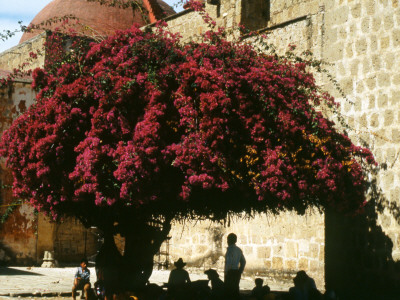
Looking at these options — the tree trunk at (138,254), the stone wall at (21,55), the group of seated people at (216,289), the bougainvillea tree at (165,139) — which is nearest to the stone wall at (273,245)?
the tree trunk at (138,254)

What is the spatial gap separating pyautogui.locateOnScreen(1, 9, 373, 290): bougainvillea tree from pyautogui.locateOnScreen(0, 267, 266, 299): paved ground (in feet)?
11.3

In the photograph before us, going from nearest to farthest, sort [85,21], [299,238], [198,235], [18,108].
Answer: [299,238]
[198,235]
[18,108]
[85,21]

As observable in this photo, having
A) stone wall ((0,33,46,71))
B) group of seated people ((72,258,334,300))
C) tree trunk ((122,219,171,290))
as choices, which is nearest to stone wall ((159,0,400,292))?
group of seated people ((72,258,334,300))

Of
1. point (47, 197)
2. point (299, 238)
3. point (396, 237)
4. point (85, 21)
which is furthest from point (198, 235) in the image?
point (85, 21)

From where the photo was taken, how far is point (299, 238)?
12531mm

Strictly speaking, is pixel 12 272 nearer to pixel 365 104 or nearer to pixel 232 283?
pixel 232 283

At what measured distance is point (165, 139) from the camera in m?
8.96

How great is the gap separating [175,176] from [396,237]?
4.32m

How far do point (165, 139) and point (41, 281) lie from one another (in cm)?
731

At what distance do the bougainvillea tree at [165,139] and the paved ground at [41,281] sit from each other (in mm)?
3454

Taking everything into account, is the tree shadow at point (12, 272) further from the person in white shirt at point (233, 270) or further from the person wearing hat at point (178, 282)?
the person in white shirt at point (233, 270)

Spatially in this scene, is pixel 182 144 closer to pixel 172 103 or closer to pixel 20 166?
pixel 172 103

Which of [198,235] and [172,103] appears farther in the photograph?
[198,235]

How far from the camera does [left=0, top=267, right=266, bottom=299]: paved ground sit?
41.6ft
